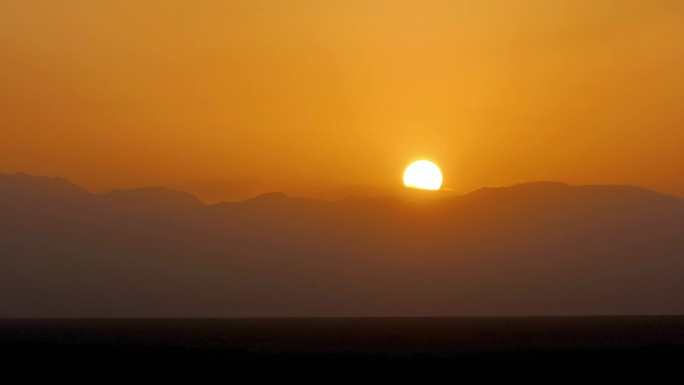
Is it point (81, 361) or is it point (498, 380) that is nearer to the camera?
point (498, 380)

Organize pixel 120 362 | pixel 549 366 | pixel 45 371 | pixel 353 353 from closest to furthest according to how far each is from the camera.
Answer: pixel 45 371, pixel 549 366, pixel 120 362, pixel 353 353

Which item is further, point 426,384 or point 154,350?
point 154,350

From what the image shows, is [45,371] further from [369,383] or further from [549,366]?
[549,366]

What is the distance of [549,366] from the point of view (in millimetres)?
82562

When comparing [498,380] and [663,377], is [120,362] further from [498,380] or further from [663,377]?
[663,377]

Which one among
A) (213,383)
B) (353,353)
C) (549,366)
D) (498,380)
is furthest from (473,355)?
(213,383)

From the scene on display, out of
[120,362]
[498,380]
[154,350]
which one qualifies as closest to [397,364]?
[498,380]

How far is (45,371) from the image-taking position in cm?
7581

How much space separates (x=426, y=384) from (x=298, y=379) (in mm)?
9214

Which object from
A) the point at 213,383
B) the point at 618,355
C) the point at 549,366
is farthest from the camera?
the point at 618,355

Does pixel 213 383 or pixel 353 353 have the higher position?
pixel 353 353

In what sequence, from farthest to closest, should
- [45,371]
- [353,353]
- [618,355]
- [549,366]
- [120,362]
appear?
1. [353,353]
2. [618,355]
3. [120,362]
4. [549,366]
5. [45,371]

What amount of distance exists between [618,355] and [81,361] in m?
50.3

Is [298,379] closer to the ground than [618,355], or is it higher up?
closer to the ground
